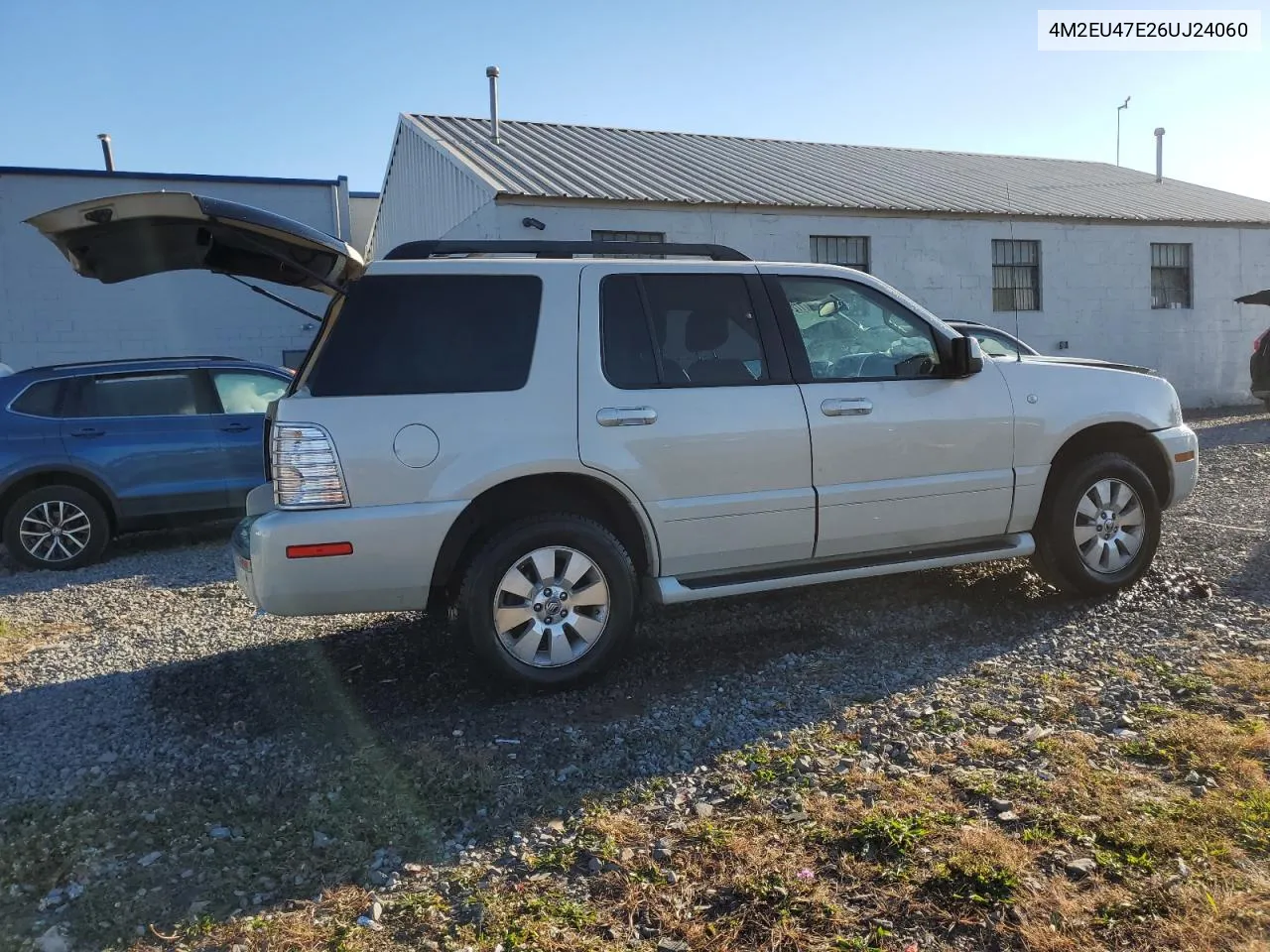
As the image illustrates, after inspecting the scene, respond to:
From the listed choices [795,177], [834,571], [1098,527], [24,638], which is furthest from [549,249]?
[795,177]

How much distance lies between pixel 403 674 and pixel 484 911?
7.29ft

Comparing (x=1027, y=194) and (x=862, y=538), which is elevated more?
(x=1027, y=194)

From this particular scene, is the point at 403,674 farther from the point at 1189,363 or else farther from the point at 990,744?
the point at 1189,363

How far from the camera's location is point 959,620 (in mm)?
5191

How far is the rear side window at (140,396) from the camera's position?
7953mm

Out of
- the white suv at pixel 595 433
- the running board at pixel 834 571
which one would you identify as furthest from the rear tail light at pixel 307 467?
the running board at pixel 834 571

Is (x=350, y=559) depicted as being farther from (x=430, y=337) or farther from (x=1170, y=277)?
(x=1170, y=277)

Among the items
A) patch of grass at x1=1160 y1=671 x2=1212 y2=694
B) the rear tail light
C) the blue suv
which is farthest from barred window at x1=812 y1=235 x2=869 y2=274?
the rear tail light

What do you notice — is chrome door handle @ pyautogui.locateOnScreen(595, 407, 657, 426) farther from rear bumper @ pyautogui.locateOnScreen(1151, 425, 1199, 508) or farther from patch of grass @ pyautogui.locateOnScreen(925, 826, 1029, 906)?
rear bumper @ pyautogui.locateOnScreen(1151, 425, 1199, 508)

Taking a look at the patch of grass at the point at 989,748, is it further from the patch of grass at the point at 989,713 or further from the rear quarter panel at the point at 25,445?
the rear quarter panel at the point at 25,445

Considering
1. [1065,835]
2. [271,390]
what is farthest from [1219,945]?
[271,390]

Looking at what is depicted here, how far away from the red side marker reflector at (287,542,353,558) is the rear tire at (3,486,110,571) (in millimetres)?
4897

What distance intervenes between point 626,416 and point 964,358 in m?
1.83

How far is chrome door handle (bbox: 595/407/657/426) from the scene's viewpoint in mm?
4277
